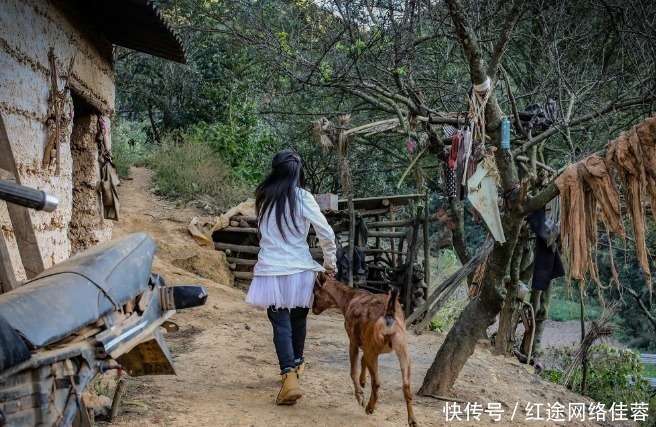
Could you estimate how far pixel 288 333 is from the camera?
5.17m

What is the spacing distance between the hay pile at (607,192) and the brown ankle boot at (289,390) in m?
2.20

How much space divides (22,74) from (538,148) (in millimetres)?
7937

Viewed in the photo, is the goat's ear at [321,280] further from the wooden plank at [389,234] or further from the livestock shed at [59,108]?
the wooden plank at [389,234]

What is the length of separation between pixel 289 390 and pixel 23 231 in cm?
232

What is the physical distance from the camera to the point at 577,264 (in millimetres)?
4836

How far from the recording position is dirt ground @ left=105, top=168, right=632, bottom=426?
480cm

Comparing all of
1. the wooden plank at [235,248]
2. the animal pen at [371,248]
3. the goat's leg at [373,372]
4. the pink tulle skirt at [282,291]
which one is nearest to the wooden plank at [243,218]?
the animal pen at [371,248]

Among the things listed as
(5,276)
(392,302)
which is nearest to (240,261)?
(392,302)

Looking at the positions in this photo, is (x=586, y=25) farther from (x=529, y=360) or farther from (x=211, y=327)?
(x=211, y=327)

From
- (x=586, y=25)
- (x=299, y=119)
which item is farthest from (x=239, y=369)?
(x=299, y=119)

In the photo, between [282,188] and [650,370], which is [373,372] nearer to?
[282,188]

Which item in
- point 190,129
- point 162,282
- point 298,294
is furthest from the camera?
point 190,129

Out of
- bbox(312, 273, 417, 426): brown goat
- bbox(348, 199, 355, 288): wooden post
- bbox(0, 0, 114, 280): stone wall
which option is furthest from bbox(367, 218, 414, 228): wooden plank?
bbox(312, 273, 417, 426): brown goat

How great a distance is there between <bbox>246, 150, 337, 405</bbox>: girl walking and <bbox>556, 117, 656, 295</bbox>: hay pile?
180 cm
